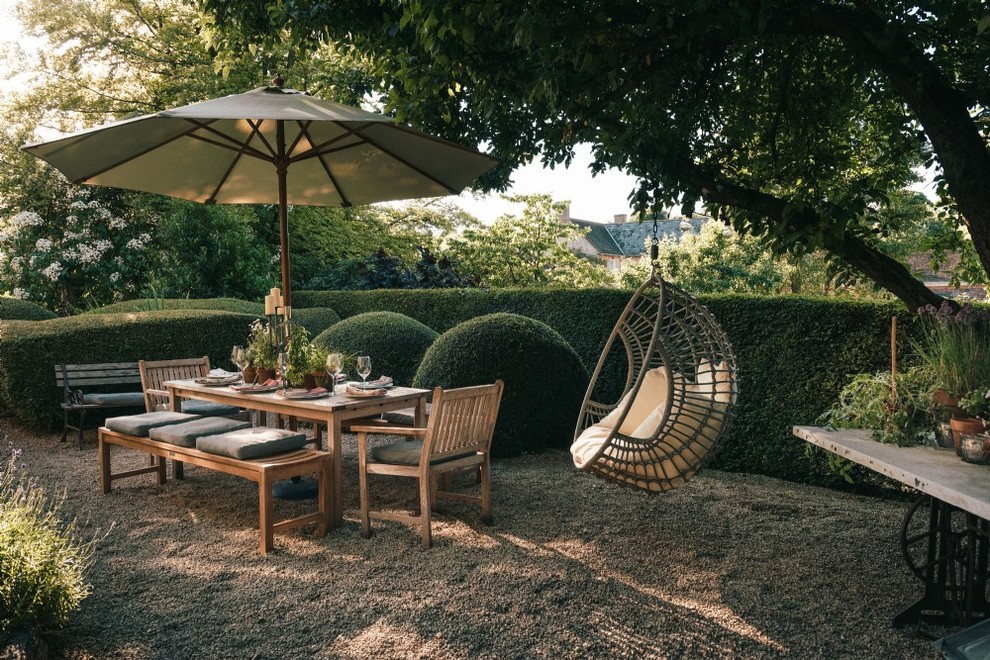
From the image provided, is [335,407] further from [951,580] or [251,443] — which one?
[951,580]

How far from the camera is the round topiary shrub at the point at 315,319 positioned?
9.93m

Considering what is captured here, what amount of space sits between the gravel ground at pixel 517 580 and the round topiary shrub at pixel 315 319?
4.65m

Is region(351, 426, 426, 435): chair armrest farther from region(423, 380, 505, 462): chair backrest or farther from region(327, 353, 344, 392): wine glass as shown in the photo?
region(327, 353, 344, 392): wine glass

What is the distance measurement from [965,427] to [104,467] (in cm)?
548

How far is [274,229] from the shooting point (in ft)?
52.0

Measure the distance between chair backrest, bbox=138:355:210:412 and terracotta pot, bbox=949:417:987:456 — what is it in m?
5.15

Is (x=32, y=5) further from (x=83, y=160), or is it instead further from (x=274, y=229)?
(x=83, y=160)

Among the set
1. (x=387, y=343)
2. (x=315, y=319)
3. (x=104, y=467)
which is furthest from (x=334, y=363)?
(x=315, y=319)

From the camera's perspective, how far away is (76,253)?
12625 mm

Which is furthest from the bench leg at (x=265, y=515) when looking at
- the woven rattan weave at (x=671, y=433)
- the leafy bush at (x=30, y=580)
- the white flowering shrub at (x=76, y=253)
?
the white flowering shrub at (x=76, y=253)

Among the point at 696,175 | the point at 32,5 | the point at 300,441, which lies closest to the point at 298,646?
the point at 300,441

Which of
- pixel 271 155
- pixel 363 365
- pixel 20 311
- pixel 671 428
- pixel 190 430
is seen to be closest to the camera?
pixel 671 428

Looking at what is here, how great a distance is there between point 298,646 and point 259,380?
2417mm

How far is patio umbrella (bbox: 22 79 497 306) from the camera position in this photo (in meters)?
4.61
